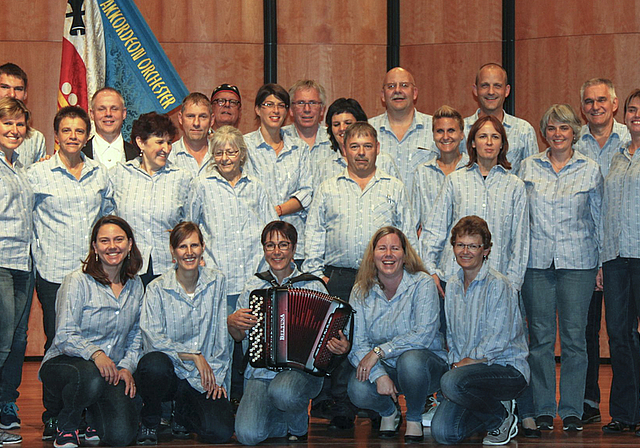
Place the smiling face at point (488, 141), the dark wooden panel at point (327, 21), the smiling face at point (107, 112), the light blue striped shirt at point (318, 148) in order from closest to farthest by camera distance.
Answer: the smiling face at point (488, 141), the smiling face at point (107, 112), the light blue striped shirt at point (318, 148), the dark wooden panel at point (327, 21)

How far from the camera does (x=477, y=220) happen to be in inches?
186

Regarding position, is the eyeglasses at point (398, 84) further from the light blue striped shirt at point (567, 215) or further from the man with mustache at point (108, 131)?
the man with mustache at point (108, 131)

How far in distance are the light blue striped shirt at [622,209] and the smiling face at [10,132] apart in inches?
134

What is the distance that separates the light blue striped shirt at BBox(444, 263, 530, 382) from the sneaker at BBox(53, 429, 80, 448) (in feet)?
6.83

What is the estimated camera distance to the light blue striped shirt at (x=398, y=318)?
15.8 ft

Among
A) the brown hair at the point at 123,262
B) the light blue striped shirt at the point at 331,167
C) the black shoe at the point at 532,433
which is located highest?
the light blue striped shirt at the point at 331,167

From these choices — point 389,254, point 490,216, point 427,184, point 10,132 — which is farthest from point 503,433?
point 10,132

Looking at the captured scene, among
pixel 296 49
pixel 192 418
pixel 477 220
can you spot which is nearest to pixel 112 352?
pixel 192 418

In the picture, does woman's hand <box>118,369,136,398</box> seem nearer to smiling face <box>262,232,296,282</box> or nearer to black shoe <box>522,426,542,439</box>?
smiling face <box>262,232,296,282</box>

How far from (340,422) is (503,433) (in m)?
0.98

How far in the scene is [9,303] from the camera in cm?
476

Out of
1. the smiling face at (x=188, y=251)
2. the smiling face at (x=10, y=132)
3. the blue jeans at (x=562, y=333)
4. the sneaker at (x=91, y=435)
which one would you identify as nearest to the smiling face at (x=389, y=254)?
the blue jeans at (x=562, y=333)

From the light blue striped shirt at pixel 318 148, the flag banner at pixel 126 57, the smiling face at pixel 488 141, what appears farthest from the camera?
the flag banner at pixel 126 57

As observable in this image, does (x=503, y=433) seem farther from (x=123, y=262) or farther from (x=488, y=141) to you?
(x=123, y=262)
